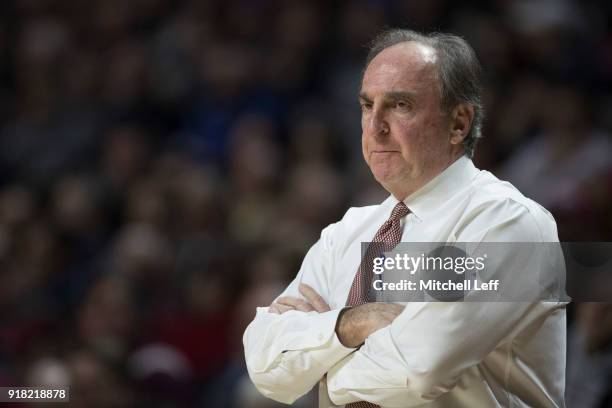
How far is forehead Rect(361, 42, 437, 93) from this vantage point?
7.96 feet

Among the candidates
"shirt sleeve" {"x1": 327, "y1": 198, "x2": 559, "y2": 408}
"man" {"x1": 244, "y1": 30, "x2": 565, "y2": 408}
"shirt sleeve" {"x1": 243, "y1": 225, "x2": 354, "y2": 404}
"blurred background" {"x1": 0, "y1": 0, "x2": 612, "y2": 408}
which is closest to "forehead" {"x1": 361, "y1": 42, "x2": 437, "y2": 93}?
"man" {"x1": 244, "y1": 30, "x2": 565, "y2": 408}

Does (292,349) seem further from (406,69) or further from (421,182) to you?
(406,69)

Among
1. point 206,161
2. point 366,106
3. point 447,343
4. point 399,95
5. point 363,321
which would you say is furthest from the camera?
point 206,161

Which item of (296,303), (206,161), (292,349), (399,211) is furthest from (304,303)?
(206,161)

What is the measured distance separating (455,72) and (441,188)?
27cm

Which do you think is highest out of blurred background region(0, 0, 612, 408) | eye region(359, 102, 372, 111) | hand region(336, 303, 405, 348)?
blurred background region(0, 0, 612, 408)

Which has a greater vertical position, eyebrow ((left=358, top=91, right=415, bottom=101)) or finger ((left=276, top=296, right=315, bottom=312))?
eyebrow ((left=358, top=91, right=415, bottom=101))

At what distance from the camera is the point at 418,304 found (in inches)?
87.3

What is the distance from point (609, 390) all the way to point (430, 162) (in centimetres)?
108

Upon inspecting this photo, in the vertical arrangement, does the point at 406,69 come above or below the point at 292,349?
above

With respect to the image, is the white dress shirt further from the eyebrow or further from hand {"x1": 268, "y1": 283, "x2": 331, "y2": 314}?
the eyebrow

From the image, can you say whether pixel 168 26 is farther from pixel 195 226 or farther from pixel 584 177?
pixel 584 177

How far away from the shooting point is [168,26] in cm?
636

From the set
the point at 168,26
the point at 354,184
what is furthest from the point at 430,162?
the point at 168,26
